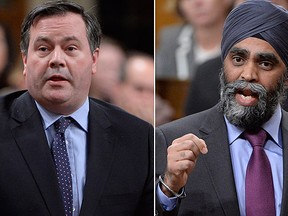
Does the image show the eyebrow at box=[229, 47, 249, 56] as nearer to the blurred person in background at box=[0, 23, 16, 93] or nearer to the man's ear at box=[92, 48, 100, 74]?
the man's ear at box=[92, 48, 100, 74]

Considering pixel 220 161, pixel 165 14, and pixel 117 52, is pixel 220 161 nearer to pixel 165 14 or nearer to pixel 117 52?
pixel 117 52

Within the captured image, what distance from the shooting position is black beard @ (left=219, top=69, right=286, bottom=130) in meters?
2.34

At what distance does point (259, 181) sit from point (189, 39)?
0.66 m

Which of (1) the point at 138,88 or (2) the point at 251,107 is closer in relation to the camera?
(2) the point at 251,107

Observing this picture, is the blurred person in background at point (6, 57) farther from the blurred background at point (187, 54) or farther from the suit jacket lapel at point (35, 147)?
the blurred background at point (187, 54)

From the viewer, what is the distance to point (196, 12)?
2818 mm

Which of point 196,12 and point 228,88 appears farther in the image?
point 196,12

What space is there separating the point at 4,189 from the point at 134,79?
1.61 feet

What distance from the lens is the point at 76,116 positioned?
2354mm

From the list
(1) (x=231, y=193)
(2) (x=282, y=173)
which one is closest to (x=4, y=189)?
(1) (x=231, y=193)

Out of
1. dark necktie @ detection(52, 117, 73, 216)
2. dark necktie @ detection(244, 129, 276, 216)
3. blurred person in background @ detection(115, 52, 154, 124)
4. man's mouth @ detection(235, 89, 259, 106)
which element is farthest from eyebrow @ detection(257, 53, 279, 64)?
dark necktie @ detection(52, 117, 73, 216)

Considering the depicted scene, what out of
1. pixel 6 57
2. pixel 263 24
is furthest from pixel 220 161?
pixel 6 57

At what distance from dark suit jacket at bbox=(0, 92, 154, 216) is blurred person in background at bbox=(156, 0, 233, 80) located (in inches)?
12.2

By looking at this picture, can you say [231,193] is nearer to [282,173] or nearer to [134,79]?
[282,173]
